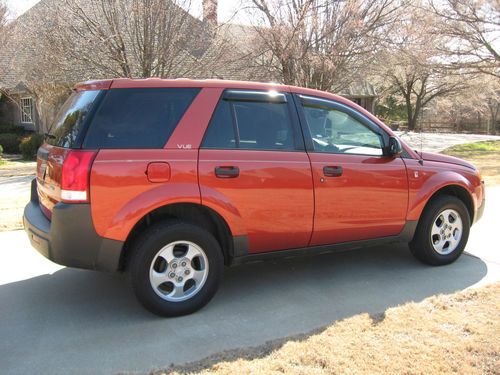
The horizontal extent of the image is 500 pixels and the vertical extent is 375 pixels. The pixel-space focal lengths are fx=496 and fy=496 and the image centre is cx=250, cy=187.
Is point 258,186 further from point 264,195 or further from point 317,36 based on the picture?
point 317,36

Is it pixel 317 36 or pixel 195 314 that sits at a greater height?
pixel 317 36

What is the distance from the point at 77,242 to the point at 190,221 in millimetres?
895

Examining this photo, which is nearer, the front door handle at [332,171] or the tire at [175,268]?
the tire at [175,268]

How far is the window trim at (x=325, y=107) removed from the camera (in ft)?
14.7

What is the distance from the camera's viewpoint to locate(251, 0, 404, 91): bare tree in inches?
544

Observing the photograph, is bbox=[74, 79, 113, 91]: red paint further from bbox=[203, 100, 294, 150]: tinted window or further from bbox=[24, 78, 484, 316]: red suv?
bbox=[203, 100, 294, 150]: tinted window

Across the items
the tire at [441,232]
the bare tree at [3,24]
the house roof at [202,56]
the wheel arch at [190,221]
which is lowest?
the tire at [441,232]

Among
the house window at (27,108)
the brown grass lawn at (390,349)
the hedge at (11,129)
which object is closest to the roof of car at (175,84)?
the brown grass lawn at (390,349)

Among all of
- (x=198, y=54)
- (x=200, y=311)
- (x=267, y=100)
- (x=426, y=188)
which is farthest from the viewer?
(x=198, y=54)

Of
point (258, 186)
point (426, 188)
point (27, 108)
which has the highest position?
point (27, 108)

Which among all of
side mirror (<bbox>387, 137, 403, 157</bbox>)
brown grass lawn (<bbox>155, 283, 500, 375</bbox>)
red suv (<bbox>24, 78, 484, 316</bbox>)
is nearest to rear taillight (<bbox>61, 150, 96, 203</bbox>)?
red suv (<bbox>24, 78, 484, 316</bbox>)

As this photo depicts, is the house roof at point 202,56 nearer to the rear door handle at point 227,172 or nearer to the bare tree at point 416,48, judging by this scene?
the bare tree at point 416,48

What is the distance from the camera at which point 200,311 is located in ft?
13.5

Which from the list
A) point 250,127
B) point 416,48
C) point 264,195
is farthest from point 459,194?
point 416,48
